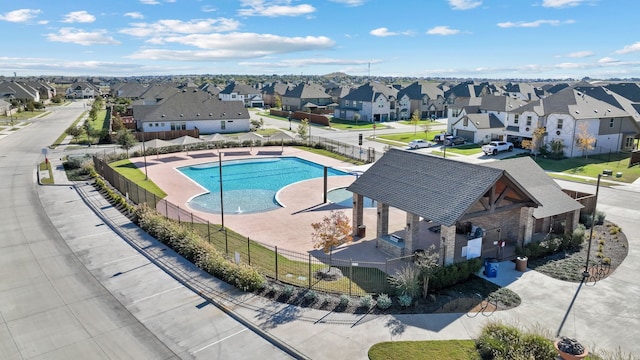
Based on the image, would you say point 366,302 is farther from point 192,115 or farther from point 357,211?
point 192,115

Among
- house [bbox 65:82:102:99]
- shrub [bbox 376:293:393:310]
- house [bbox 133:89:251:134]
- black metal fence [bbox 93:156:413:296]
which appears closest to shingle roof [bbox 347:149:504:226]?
black metal fence [bbox 93:156:413:296]

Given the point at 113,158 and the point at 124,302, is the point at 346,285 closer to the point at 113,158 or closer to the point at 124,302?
the point at 124,302

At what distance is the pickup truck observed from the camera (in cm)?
5444

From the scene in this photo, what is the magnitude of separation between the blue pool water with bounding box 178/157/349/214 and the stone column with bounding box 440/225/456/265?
616 inches

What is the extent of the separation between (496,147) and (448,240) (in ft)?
129

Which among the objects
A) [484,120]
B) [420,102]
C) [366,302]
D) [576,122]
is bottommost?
[366,302]

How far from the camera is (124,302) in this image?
58.7ft

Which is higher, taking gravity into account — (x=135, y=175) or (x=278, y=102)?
(x=278, y=102)

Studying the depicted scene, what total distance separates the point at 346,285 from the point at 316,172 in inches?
1066

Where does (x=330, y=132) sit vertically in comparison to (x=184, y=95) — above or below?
below

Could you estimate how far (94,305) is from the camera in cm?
1766

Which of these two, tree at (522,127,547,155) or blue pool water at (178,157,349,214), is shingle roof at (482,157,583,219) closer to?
blue pool water at (178,157,349,214)

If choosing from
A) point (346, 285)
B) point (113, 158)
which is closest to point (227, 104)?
point (113, 158)

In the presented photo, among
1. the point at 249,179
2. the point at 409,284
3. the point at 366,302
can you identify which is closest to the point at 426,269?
the point at 409,284
